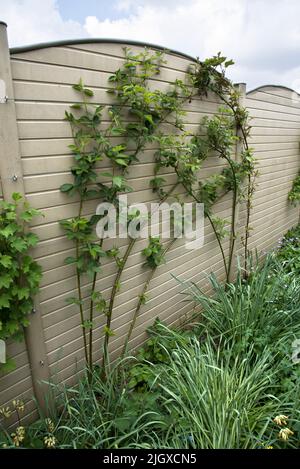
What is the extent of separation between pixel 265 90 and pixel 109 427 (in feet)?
11.6

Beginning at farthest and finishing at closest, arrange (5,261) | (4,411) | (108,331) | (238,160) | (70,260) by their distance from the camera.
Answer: (238,160), (108,331), (70,260), (4,411), (5,261)

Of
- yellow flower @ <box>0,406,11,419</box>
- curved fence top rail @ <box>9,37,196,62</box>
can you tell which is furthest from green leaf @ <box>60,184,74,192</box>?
yellow flower @ <box>0,406,11,419</box>

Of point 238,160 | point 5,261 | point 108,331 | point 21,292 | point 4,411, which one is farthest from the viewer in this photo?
point 238,160

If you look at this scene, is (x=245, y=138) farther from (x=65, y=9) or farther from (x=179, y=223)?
(x=65, y=9)

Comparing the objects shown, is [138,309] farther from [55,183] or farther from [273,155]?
[273,155]

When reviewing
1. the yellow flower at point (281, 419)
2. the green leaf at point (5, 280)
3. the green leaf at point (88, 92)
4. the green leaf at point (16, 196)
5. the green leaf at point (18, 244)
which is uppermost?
the green leaf at point (88, 92)

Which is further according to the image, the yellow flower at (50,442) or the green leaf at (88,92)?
the green leaf at (88,92)

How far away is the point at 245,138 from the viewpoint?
276 cm

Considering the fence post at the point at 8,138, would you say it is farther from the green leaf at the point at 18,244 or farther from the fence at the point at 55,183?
the green leaf at the point at 18,244

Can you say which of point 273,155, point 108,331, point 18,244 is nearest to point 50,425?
point 108,331

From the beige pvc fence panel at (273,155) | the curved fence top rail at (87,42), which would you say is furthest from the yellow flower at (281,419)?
the beige pvc fence panel at (273,155)

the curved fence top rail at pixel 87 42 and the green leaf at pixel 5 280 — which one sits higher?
the curved fence top rail at pixel 87 42

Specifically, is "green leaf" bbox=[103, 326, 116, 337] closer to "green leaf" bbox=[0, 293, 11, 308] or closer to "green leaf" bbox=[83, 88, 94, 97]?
"green leaf" bbox=[0, 293, 11, 308]

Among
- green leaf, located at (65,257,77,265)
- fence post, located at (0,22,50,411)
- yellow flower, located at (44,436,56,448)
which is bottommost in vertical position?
yellow flower, located at (44,436,56,448)
